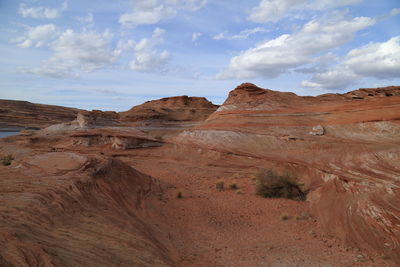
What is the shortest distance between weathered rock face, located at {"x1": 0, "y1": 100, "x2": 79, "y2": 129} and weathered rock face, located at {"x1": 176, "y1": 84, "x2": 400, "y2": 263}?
3439 cm

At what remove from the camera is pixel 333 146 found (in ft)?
36.4

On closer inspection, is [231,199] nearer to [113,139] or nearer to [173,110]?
[113,139]

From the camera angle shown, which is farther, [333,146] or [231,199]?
[333,146]

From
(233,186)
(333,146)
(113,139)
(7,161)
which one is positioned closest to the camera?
(7,161)

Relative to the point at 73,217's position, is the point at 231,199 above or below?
below

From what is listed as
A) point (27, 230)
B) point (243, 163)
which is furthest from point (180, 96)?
point (27, 230)

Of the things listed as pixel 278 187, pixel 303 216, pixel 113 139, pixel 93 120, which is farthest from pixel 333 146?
pixel 93 120

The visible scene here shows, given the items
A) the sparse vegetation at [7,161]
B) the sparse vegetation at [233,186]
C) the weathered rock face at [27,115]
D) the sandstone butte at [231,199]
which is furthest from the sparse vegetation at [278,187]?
the weathered rock face at [27,115]

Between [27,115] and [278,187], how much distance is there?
47.9 meters

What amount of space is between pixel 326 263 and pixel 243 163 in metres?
8.12

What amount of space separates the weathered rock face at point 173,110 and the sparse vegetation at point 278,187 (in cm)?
1843

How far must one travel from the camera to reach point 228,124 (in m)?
15.9

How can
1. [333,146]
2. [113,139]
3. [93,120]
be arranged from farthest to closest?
[93,120], [113,139], [333,146]

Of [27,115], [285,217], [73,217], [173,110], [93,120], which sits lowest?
[285,217]
